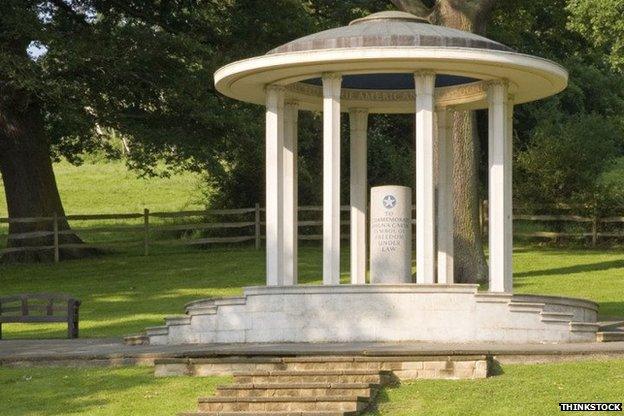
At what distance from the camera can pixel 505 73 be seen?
69.6 ft

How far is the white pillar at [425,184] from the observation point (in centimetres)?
2038

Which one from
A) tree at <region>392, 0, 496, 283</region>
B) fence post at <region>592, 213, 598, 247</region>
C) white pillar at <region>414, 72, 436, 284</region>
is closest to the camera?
white pillar at <region>414, 72, 436, 284</region>

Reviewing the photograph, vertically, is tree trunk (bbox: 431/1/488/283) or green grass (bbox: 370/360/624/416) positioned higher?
tree trunk (bbox: 431/1/488/283)

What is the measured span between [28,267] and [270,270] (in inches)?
655

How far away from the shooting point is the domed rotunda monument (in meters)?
19.5

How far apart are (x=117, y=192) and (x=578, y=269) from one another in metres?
28.6

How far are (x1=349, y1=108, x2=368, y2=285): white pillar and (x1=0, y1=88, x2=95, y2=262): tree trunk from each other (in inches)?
595

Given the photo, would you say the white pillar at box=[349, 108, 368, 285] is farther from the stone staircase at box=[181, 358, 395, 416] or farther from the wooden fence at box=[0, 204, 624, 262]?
the wooden fence at box=[0, 204, 624, 262]

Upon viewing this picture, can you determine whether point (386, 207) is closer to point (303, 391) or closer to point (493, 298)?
point (493, 298)

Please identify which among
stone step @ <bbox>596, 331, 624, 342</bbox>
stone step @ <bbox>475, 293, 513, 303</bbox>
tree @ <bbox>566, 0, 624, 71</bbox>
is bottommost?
stone step @ <bbox>596, 331, 624, 342</bbox>

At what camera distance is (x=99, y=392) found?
55.6ft

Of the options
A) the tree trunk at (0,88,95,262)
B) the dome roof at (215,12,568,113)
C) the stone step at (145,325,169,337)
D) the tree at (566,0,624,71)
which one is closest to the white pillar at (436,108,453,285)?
the dome roof at (215,12,568,113)

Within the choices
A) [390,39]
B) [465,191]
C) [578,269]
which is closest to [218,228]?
[578,269]

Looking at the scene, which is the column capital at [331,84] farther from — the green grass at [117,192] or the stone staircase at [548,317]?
the green grass at [117,192]
